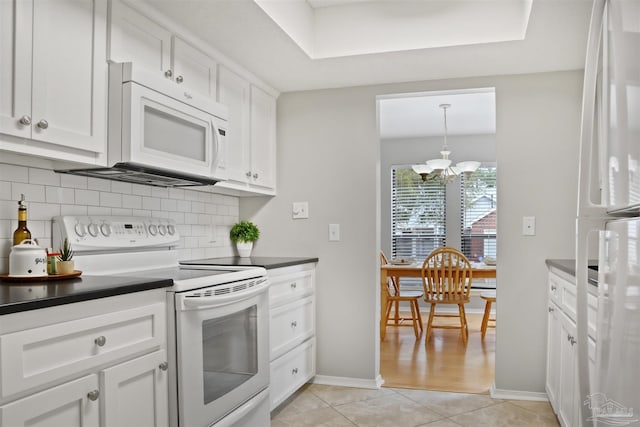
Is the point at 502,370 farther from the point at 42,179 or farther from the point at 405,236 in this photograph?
the point at 405,236

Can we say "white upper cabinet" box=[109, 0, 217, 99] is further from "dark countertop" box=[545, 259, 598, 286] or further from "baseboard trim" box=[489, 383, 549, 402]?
"baseboard trim" box=[489, 383, 549, 402]

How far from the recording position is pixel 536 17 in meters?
2.44

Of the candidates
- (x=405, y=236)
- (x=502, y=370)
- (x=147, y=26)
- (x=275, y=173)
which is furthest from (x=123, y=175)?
(x=405, y=236)

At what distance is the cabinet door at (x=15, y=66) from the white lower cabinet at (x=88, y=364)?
64 cm

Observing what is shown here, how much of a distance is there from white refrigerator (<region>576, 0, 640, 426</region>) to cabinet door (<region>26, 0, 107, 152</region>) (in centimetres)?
165

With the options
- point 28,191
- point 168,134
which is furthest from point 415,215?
point 28,191

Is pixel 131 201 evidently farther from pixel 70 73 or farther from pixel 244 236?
pixel 244 236

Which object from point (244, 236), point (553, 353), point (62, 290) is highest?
point (244, 236)

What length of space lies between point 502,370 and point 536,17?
2111 millimetres

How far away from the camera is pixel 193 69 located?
2.65 m

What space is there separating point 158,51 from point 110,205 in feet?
2.51

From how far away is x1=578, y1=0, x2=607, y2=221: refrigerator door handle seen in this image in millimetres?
922

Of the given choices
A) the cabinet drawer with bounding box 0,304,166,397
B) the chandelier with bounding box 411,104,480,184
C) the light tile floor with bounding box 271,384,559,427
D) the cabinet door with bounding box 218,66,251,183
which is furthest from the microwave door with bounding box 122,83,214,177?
the chandelier with bounding box 411,104,480,184

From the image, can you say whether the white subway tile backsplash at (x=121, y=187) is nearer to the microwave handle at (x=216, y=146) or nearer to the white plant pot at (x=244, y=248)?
the microwave handle at (x=216, y=146)
